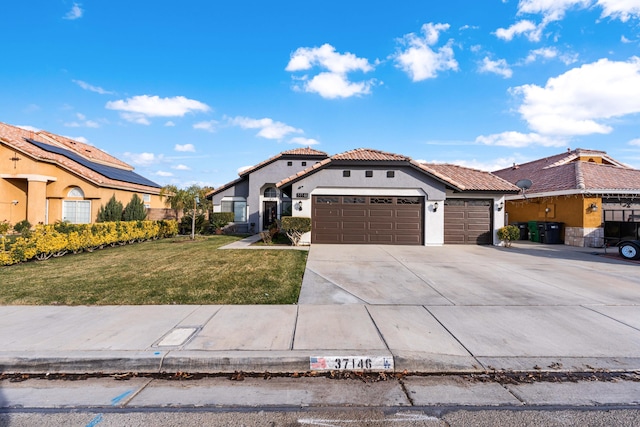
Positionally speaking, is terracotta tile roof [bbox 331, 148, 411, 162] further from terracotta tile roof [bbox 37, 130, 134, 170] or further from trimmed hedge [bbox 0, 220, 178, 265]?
terracotta tile roof [bbox 37, 130, 134, 170]

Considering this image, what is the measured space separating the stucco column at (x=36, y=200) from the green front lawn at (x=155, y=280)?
10.1 metres

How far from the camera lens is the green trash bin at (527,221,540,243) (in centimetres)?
1682

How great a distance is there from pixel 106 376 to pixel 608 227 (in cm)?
2175

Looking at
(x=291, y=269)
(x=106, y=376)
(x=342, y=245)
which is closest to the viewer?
(x=106, y=376)

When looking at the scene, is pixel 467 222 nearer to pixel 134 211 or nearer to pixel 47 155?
pixel 134 211

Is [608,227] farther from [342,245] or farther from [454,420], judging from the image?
[454,420]

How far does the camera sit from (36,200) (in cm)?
1703

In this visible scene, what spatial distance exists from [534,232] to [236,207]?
2060 cm

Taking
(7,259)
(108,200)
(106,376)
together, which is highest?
(108,200)

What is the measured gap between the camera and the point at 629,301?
602 cm

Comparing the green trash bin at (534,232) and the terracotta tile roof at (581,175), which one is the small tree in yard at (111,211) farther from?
the terracotta tile roof at (581,175)

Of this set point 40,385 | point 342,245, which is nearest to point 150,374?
point 40,385

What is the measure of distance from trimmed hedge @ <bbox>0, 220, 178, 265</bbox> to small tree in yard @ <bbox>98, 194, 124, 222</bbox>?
315cm

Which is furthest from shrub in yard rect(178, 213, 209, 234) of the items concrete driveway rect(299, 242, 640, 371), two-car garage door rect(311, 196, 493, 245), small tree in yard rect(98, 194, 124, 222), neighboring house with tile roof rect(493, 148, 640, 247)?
neighboring house with tile roof rect(493, 148, 640, 247)
